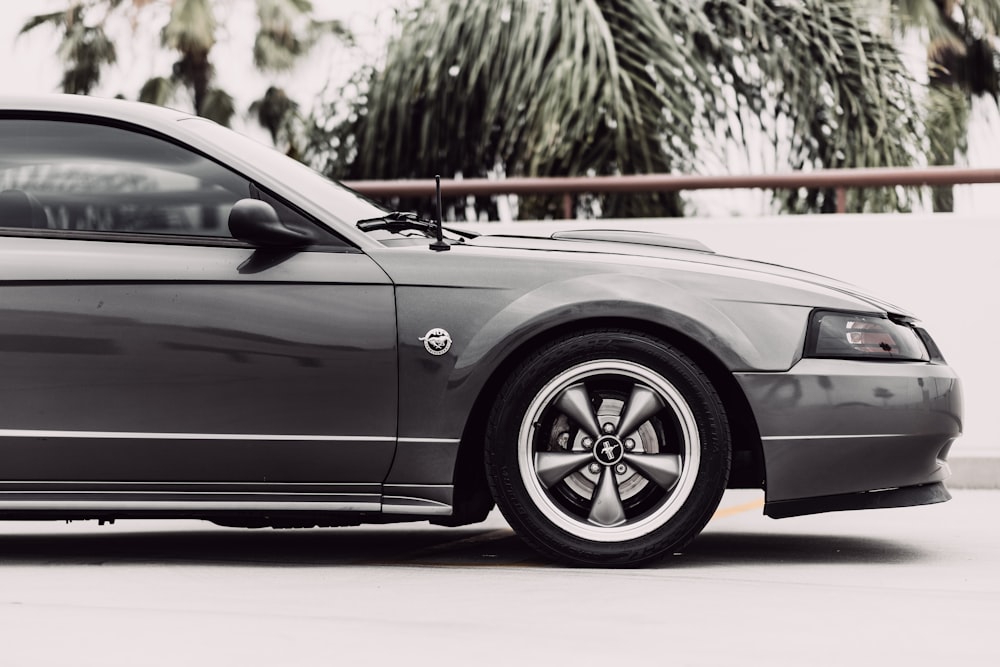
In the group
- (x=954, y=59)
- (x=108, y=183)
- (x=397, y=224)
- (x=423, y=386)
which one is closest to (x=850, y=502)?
(x=423, y=386)

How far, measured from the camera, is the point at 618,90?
12.1m

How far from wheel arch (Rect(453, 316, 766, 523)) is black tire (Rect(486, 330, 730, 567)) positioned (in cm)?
5

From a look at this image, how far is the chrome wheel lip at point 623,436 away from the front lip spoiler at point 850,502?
0.99 ft

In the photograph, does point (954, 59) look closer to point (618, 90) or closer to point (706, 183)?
point (618, 90)

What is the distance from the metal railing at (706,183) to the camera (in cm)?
857

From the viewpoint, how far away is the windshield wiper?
5.19 m

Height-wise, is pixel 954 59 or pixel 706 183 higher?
pixel 954 59

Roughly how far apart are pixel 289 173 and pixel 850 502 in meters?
2.28

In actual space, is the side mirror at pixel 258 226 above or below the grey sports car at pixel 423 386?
above

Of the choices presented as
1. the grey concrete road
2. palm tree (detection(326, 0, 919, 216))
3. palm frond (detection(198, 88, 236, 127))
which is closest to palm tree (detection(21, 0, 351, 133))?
palm frond (detection(198, 88, 236, 127))

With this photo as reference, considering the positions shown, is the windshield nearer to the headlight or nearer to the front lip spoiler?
the headlight

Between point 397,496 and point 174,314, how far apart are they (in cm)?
96

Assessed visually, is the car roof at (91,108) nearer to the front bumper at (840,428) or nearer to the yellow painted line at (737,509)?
the front bumper at (840,428)

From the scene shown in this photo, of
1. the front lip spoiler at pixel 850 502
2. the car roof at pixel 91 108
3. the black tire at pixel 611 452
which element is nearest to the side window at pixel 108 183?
the car roof at pixel 91 108
